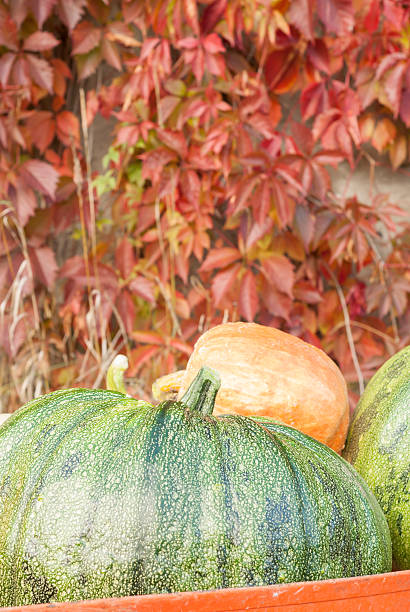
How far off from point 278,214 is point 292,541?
6.10ft

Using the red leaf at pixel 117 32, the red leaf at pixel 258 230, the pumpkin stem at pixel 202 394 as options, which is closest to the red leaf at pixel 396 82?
the red leaf at pixel 258 230

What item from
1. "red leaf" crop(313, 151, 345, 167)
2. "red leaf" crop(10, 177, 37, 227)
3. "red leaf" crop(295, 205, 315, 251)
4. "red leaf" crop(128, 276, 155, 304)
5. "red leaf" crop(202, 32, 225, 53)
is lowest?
"red leaf" crop(128, 276, 155, 304)

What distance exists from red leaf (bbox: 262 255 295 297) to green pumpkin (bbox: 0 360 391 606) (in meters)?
1.83

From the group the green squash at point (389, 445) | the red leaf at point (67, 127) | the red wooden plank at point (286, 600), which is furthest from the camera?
the red leaf at point (67, 127)

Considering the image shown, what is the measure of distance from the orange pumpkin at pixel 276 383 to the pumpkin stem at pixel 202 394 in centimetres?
22

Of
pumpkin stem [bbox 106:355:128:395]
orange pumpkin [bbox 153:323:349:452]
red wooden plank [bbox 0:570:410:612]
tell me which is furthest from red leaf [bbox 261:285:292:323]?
red wooden plank [bbox 0:570:410:612]

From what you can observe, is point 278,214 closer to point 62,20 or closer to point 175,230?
point 175,230

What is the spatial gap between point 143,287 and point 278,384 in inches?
68.2

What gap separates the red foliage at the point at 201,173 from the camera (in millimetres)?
2727

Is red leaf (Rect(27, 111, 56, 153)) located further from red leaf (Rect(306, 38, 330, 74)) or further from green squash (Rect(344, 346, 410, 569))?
green squash (Rect(344, 346, 410, 569))

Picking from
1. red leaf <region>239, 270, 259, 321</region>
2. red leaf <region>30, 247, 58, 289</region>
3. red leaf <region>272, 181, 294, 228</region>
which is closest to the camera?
red leaf <region>272, 181, 294, 228</region>

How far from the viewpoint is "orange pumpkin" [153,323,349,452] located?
3.98ft

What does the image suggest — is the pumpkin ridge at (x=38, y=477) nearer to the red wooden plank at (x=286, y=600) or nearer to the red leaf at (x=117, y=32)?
the red wooden plank at (x=286, y=600)

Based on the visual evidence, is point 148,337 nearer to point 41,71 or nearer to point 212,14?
point 41,71
